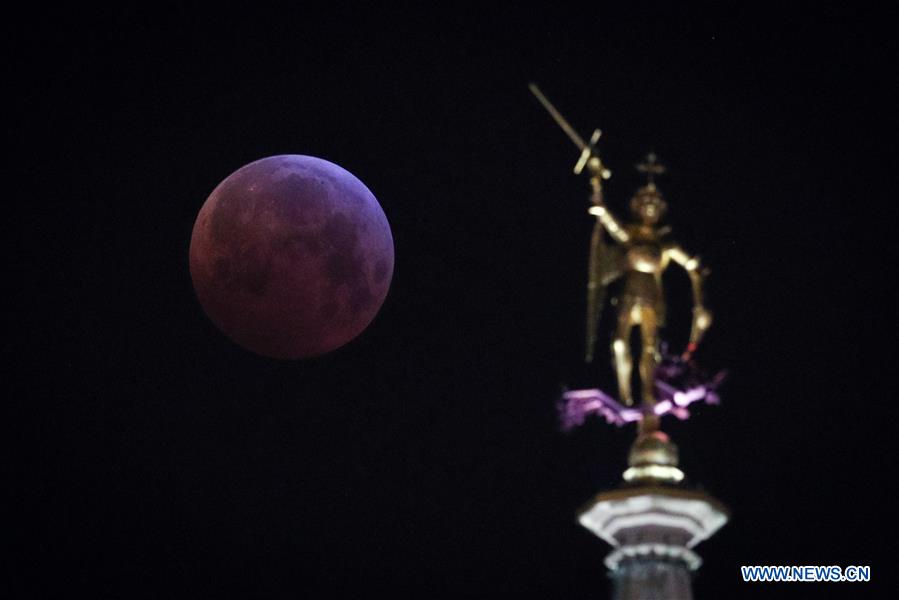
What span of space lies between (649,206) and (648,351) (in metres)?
2.42

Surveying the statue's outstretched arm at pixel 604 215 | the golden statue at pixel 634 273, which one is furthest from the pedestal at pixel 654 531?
the statue's outstretched arm at pixel 604 215

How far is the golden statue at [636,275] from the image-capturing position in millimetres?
21734

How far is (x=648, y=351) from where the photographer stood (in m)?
21.8

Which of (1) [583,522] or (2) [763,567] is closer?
(1) [583,522]

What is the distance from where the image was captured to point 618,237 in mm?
22281

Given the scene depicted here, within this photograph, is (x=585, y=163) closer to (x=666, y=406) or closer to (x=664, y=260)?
(x=664, y=260)

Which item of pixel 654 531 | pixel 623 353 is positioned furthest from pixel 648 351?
pixel 654 531

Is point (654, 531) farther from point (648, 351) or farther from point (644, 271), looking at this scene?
point (644, 271)

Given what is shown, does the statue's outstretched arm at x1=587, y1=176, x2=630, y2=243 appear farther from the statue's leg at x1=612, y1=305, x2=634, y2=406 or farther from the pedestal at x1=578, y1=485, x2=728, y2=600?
the pedestal at x1=578, y1=485, x2=728, y2=600

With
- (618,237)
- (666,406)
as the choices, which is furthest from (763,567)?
(618,237)

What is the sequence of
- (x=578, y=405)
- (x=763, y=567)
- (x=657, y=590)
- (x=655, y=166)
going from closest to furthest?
(x=657, y=590) → (x=578, y=405) → (x=655, y=166) → (x=763, y=567)

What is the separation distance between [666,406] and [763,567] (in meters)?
5.06

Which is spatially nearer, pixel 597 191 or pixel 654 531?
pixel 654 531

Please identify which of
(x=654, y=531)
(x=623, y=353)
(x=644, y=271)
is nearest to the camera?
(x=654, y=531)
